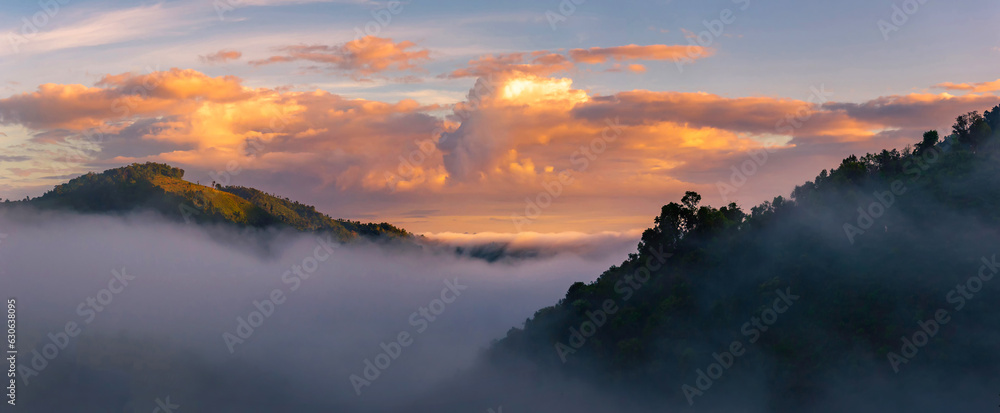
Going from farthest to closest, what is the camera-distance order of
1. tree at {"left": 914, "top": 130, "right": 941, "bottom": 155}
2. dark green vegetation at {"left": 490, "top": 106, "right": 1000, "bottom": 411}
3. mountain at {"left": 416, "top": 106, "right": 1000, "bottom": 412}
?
1. tree at {"left": 914, "top": 130, "right": 941, "bottom": 155}
2. dark green vegetation at {"left": 490, "top": 106, "right": 1000, "bottom": 411}
3. mountain at {"left": 416, "top": 106, "right": 1000, "bottom": 412}

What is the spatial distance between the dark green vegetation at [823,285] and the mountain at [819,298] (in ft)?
0.83

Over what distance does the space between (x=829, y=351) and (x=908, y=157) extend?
1964 inches

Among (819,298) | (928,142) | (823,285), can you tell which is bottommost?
(819,298)

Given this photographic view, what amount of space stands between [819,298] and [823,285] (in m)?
2.89

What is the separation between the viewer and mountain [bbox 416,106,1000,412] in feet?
356

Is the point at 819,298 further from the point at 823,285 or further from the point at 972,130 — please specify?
the point at 972,130

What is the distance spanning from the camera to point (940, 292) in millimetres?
110750

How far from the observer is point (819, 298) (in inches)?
4769

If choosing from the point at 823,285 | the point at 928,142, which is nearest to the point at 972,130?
the point at 928,142

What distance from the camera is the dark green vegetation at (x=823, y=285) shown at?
110250 millimetres

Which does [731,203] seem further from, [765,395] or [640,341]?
[765,395]

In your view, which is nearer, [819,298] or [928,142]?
[819,298]

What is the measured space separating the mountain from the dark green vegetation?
0.83ft

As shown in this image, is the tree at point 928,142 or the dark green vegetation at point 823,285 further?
the tree at point 928,142
